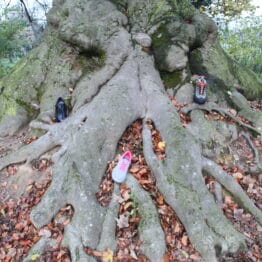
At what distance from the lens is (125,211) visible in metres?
3.79

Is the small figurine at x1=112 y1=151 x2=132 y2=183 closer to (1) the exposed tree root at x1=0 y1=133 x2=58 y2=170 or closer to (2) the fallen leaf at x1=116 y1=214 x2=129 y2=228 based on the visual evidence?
(2) the fallen leaf at x1=116 y1=214 x2=129 y2=228

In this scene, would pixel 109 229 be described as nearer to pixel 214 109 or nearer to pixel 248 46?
pixel 214 109

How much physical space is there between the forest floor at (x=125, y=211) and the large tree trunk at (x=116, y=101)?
105 mm

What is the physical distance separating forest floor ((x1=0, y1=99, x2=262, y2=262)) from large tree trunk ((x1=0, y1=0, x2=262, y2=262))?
10 centimetres

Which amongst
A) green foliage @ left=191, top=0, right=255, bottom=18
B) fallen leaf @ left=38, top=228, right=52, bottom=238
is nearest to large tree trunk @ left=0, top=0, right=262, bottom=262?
fallen leaf @ left=38, top=228, right=52, bottom=238

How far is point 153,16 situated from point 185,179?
328 centimetres

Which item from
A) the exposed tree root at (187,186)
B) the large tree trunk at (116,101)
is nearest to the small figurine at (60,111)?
the large tree trunk at (116,101)

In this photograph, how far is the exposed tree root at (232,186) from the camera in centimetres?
407

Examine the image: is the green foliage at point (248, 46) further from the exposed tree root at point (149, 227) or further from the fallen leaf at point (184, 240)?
the fallen leaf at point (184, 240)

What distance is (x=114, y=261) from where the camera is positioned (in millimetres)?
3443

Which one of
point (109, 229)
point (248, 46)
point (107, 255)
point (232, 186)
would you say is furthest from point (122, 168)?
point (248, 46)

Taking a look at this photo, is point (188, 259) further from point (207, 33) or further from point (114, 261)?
point (207, 33)

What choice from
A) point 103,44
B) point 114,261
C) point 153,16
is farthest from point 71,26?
point 114,261

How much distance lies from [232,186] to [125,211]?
1.42 metres
